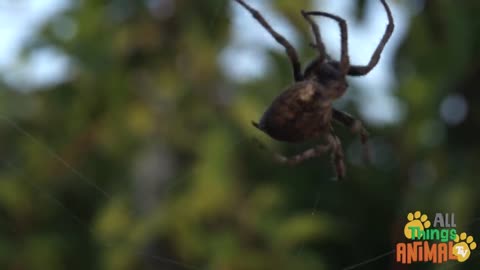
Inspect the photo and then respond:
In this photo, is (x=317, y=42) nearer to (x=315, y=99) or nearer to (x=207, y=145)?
(x=315, y=99)

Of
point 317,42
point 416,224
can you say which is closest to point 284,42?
point 317,42

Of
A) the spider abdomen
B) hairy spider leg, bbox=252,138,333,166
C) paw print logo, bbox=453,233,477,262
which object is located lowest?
the spider abdomen

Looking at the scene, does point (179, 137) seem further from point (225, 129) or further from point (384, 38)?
point (384, 38)

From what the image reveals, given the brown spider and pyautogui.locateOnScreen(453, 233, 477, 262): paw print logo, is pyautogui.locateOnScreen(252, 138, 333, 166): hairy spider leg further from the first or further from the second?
pyautogui.locateOnScreen(453, 233, 477, 262): paw print logo

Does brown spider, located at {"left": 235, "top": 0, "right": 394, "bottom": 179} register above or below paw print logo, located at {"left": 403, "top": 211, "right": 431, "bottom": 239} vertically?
below
